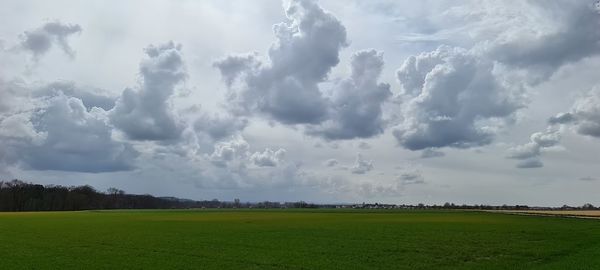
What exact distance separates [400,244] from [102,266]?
2675cm

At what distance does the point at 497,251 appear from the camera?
44.6 meters

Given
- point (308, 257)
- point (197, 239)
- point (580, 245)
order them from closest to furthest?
point (308, 257) < point (580, 245) < point (197, 239)

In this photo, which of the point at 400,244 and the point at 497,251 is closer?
the point at 497,251

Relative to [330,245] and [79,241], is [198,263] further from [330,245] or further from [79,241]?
[79,241]

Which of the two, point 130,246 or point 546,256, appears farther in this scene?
point 130,246

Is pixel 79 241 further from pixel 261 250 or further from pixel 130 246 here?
pixel 261 250

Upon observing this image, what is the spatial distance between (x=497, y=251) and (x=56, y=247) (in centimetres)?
3642

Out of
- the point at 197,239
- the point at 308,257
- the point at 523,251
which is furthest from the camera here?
the point at 197,239

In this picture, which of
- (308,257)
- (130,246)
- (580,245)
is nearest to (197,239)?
(130,246)

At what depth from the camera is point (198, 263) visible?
36156mm

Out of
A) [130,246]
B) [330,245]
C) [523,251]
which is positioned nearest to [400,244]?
[330,245]

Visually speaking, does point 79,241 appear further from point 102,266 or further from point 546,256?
point 546,256

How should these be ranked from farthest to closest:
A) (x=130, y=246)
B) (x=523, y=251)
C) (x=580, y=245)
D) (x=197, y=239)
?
(x=197, y=239)
(x=580, y=245)
(x=130, y=246)
(x=523, y=251)

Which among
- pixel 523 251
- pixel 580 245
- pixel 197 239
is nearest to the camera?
pixel 523 251
